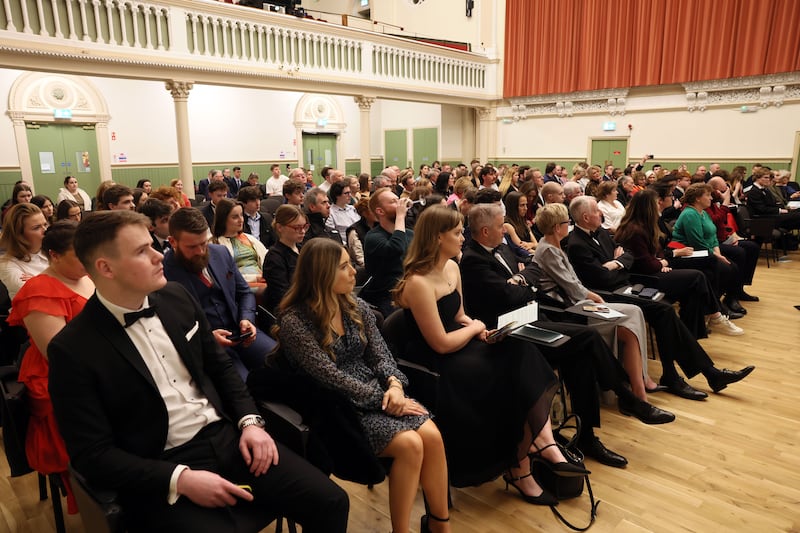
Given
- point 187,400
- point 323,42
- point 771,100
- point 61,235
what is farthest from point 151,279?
point 771,100

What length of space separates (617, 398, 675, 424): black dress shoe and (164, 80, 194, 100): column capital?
877cm

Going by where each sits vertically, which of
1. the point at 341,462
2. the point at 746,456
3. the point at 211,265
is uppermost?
the point at 211,265

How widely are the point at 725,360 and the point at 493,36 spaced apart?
12350mm

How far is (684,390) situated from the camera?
3.55 meters

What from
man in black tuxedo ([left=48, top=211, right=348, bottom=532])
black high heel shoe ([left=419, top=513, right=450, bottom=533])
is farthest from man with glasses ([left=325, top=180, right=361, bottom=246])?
man in black tuxedo ([left=48, top=211, right=348, bottom=532])

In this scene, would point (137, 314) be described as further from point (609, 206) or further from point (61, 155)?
point (61, 155)

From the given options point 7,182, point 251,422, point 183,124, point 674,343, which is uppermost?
point 183,124

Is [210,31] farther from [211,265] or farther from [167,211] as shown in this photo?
[211,265]

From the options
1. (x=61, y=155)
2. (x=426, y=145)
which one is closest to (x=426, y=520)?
(x=61, y=155)

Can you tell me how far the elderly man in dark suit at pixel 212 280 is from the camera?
8.79ft

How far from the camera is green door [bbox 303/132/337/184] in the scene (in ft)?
49.4

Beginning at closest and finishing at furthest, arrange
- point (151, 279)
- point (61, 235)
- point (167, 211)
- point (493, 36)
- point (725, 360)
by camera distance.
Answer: point (151, 279), point (61, 235), point (167, 211), point (725, 360), point (493, 36)

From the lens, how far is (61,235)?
216cm

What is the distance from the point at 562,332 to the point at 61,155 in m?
11.6
